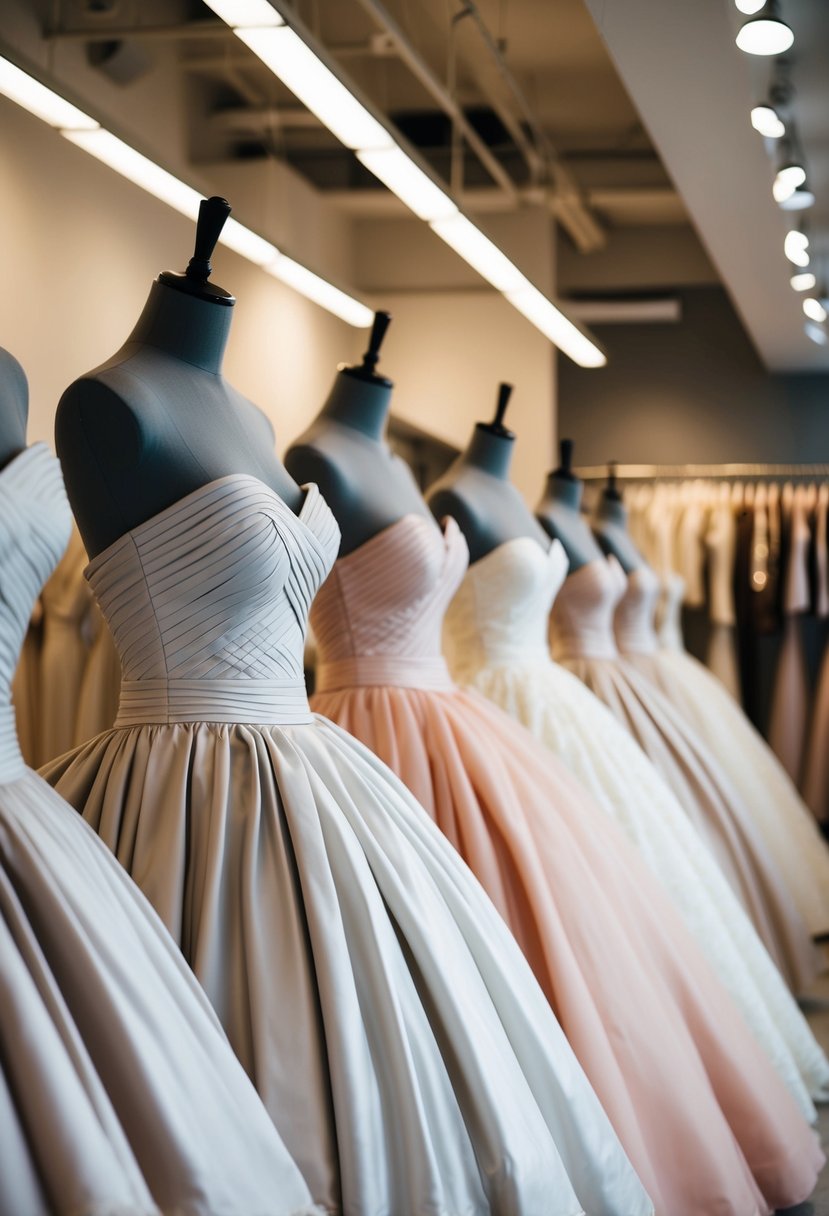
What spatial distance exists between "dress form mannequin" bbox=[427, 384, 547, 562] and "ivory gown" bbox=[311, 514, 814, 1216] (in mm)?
384

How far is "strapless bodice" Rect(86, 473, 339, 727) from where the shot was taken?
1913 mm

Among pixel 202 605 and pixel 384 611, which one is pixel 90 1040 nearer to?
pixel 202 605

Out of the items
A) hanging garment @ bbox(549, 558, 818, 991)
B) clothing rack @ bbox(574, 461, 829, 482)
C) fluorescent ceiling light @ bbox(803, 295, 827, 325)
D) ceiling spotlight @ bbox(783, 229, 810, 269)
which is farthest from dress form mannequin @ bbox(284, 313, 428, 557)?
clothing rack @ bbox(574, 461, 829, 482)

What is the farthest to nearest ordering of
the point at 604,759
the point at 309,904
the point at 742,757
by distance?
the point at 742,757 → the point at 604,759 → the point at 309,904

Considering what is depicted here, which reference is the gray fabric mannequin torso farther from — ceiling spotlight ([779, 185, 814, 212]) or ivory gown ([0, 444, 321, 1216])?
ceiling spotlight ([779, 185, 814, 212])

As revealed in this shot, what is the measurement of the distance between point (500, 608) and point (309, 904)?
187 cm

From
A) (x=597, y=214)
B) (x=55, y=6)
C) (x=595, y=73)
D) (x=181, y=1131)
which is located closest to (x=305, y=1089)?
(x=181, y=1131)

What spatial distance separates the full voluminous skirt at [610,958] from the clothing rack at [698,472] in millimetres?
4852

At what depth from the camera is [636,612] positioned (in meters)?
5.30

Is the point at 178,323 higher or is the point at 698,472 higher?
the point at 698,472

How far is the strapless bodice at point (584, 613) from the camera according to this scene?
174 inches

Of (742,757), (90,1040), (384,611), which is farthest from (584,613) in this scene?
(90,1040)

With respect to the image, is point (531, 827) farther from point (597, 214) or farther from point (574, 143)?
point (597, 214)

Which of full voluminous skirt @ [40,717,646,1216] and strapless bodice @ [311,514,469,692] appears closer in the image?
full voluminous skirt @ [40,717,646,1216]
